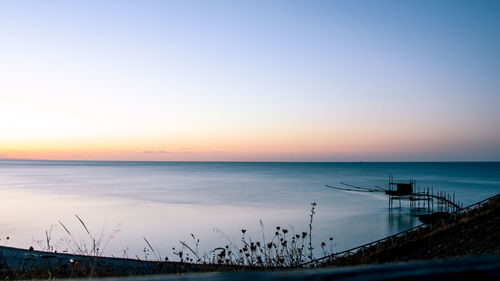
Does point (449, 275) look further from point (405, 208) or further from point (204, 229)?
point (405, 208)

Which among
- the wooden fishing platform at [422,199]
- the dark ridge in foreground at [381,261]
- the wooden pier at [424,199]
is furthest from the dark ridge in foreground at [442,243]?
the wooden pier at [424,199]

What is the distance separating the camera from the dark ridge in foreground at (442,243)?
56.3 ft

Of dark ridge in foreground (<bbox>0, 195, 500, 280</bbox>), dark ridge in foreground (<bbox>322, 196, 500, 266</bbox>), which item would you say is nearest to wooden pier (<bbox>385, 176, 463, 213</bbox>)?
dark ridge in foreground (<bbox>0, 195, 500, 280</bbox>)

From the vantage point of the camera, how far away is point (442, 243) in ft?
64.6

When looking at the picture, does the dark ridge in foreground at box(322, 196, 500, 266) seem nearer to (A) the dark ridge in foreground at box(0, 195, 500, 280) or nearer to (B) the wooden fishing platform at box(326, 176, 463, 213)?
(A) the dark ridge in foreground at box(0, 195, 500, 280)

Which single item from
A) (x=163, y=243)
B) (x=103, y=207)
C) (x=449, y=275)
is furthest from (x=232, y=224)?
(x=449, y=275)

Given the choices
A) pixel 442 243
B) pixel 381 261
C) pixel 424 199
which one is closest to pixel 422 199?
pixel 424 199

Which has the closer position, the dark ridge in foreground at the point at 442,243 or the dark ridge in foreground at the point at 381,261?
the dark ridge in foreground at the point at 381,261

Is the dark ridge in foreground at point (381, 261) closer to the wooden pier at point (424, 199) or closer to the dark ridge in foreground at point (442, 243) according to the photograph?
the dark ridge in foreground at point (442, 243)

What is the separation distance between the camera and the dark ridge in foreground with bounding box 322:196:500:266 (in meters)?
17.1

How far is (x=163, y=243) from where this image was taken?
28.7 m

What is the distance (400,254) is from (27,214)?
40022 millimetres

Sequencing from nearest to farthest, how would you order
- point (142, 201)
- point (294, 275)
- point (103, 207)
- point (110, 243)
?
1. point (294, 275)
2. point (110, 243)
3. point (103, 207)
4. point (142, 201)

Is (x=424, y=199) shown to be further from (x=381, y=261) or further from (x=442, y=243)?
(x=381, y=261)
